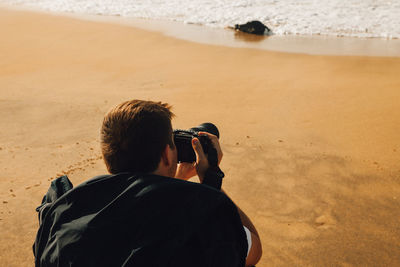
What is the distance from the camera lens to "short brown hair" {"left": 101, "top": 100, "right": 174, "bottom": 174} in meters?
1.39

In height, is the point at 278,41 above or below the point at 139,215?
below

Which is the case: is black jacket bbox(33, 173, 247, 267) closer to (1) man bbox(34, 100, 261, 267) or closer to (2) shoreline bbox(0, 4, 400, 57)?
(1) man bbox(34, 100, 261, 267)

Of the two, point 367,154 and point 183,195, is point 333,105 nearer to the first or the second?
point 367,154

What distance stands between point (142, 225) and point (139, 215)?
0.12ft

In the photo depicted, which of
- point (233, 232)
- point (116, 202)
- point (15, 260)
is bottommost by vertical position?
point (15, 260)

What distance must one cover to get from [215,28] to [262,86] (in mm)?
6143

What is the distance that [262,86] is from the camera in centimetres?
627

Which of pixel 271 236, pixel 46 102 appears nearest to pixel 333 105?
pixel 271 236

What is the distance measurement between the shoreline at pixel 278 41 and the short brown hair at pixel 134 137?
7.78m

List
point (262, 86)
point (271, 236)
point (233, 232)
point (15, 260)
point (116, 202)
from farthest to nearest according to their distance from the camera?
point (262, 86) → point (271, 236) → point (15, 260) → point (233, 232) → point (116, 202)

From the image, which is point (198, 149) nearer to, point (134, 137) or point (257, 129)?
point (134, 137)

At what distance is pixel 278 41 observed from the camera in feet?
32.9

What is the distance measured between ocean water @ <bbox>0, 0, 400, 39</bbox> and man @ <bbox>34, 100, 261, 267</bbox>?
10.4m

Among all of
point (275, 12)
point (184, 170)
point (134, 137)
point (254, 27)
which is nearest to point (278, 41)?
point (254, 27)
